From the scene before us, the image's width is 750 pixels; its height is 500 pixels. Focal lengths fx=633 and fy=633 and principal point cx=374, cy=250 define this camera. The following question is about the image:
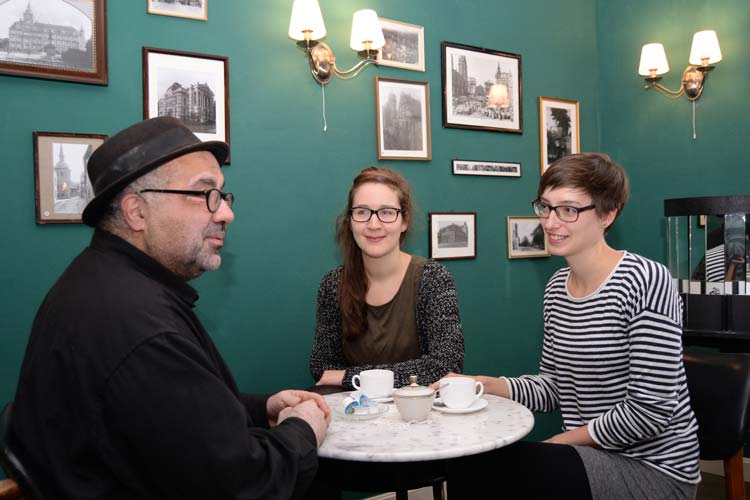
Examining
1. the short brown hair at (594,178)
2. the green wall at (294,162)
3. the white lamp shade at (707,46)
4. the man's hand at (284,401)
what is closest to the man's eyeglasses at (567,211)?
the short brown hair at (594,178)

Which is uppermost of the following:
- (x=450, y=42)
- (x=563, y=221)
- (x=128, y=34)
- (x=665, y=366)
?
(x=450, y=42)

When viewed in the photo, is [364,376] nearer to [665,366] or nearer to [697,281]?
[665,366]

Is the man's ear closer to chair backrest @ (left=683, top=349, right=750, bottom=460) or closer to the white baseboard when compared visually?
chair backrest @ (left=683, top=349, right=750, bottom=460)

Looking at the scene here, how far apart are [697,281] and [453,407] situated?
219 centimetres

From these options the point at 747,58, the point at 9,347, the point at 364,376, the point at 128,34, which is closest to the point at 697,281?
the point at 747,58

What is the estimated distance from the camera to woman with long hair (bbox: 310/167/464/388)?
2.51 meters

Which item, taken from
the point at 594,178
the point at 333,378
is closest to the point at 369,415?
the point at 333,378

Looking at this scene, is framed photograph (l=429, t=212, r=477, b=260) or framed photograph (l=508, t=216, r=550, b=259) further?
framed photograph (l=508, t=216, r=550, b=259)

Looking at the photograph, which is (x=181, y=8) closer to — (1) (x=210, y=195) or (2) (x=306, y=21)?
(2) (x=306, y=21)

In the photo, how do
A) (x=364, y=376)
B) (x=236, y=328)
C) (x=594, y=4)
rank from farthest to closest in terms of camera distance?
1. (x=594, y=4)
2. (x=236, y=328)
3. (x=364, y=376)

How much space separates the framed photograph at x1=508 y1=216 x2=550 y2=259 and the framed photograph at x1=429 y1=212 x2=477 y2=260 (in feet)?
1.11

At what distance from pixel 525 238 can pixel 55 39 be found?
2.92m

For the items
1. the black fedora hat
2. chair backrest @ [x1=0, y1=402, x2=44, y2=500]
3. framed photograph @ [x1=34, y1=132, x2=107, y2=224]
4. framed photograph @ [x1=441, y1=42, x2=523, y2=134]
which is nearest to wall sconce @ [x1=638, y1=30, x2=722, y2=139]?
framed photograph @ [x1=441, y1=42, x2=523, y2=134]

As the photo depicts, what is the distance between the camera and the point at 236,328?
302 centimetres
